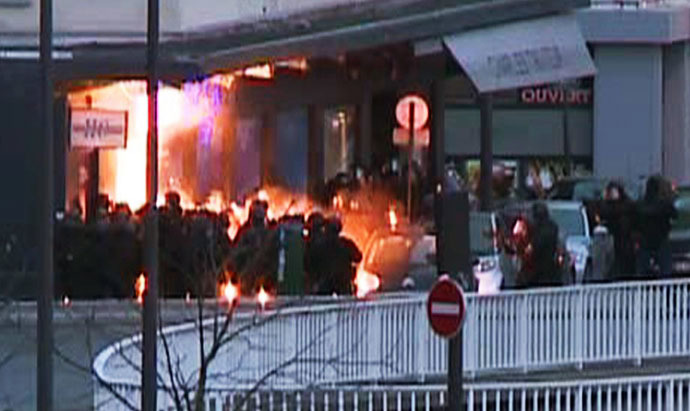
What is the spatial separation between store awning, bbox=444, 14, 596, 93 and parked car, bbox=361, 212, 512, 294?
154 inches

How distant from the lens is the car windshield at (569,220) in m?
35.6

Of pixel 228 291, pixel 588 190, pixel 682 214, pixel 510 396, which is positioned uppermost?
pixel 588 190

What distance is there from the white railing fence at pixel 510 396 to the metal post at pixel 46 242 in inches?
79.4

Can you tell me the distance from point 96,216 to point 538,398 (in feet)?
50.0

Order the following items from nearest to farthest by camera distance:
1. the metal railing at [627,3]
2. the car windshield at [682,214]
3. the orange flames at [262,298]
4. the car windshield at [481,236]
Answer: the orange flames at [262,298] < the car windshield at [481,236] < the car windshield at [682,214] < the metal railing at [627,3]

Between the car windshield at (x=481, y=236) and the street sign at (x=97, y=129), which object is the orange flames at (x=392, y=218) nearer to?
the car windshield at (x=481, y=236)

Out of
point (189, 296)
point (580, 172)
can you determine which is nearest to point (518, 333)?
point (189, 296)

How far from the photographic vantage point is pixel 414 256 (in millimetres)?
30641

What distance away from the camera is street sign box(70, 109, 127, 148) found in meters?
34.2

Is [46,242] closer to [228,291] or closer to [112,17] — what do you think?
[228,291]

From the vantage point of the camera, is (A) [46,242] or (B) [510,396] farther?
(B) [510,396]

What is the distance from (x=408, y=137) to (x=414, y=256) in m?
3.67

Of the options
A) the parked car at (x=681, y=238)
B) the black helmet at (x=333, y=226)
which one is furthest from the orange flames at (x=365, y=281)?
the parked car at (x=681, y=238)

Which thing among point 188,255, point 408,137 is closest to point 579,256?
point 408,137
